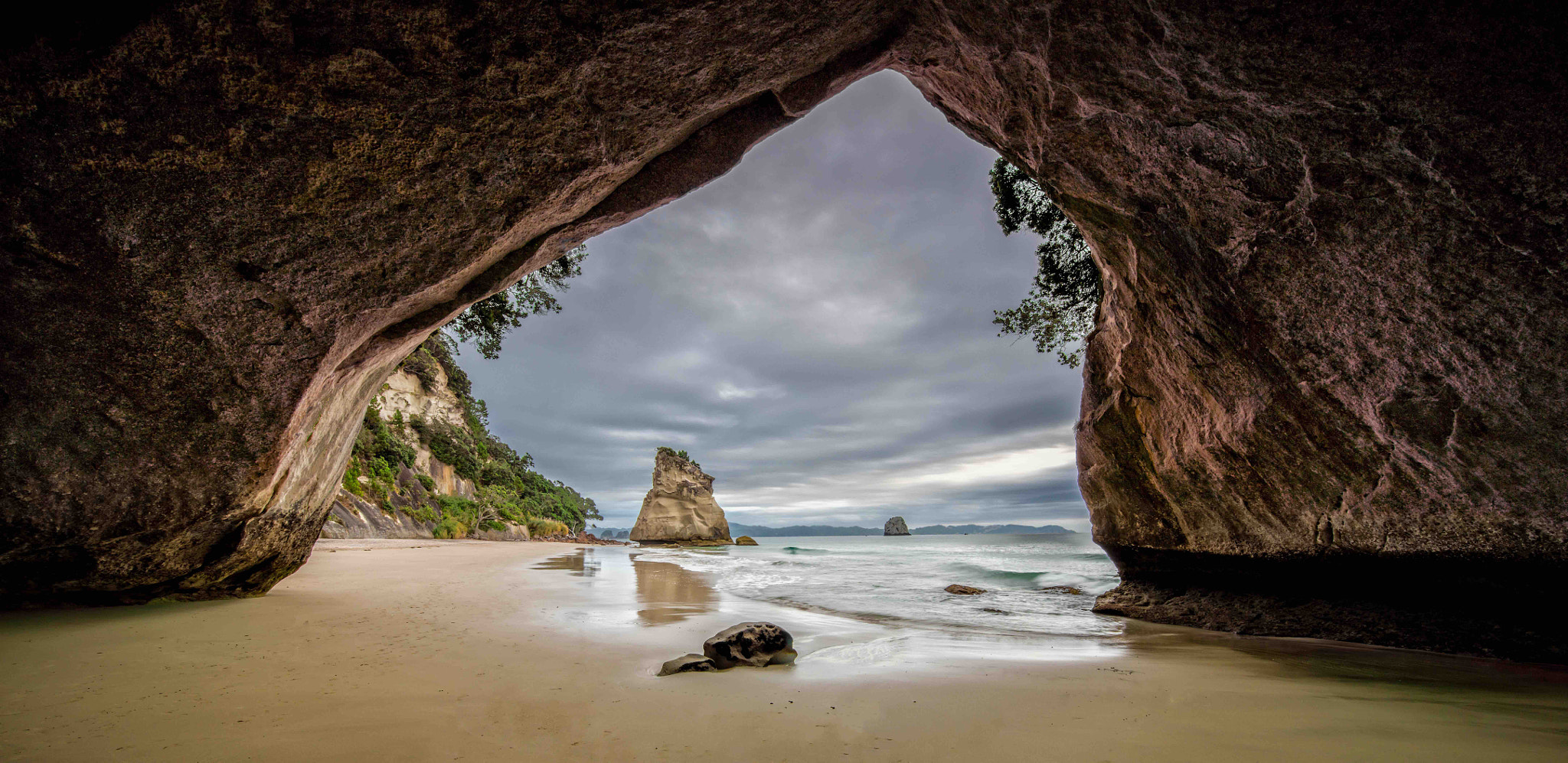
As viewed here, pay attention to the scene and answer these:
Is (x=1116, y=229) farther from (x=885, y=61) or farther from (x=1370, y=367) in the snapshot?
(x=885, y=61)

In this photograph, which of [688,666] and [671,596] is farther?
[671,596]

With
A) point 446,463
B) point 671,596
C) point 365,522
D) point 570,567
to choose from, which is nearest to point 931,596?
point 671,596

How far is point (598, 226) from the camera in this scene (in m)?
4.90

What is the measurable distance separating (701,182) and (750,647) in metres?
3.80

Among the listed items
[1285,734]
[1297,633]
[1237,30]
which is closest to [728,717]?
[1285,734]

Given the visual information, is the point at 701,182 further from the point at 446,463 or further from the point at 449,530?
the point at 446,463

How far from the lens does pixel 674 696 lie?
2.85 meters

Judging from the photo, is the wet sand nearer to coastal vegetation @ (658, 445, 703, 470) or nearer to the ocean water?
the ocean water

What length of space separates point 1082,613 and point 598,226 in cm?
833

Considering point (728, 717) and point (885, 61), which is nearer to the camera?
point (728, 717)

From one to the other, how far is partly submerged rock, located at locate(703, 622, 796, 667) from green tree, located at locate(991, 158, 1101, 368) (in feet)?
22.7

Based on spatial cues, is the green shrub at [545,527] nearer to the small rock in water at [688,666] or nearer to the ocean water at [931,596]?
the ocean water at [931,596]

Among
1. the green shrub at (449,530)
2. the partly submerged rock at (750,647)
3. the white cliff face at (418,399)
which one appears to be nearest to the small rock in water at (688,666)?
the partly submerged rock at (750,647)

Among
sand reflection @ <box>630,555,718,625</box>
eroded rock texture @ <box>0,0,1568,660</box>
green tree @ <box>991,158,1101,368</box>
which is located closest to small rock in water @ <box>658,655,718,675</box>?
sand reflection @ <box>630,555,718,625</box>
